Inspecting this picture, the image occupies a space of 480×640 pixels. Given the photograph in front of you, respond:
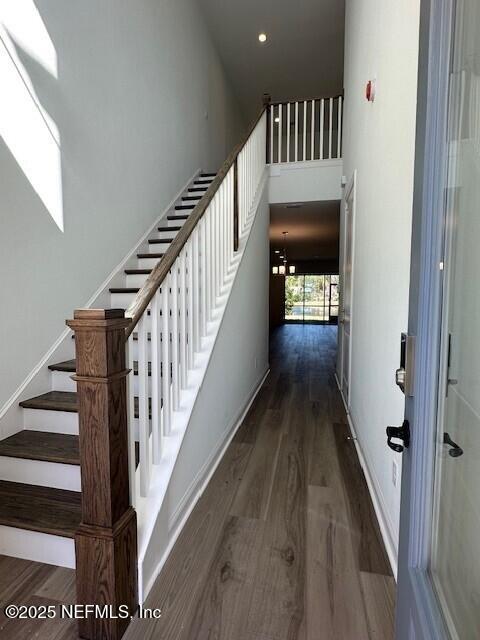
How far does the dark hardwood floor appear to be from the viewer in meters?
1.33

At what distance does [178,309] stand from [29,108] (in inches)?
61.7

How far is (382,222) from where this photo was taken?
210cm

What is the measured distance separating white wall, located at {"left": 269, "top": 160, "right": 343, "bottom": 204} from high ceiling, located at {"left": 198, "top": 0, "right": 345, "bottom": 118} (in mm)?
2422

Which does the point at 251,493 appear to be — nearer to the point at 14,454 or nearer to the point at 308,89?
the point at 14,454

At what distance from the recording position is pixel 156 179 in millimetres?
3928

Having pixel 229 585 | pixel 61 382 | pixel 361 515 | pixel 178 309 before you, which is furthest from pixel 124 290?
pixel 361 515

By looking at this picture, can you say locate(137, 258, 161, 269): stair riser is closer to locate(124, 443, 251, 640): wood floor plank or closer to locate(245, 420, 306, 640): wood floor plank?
locate(124, 443, 251, 640): wood floor plank

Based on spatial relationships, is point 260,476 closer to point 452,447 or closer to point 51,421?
point 51,421

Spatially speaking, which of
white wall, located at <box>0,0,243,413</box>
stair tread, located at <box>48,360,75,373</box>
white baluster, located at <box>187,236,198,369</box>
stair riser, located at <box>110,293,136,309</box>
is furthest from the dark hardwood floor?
stair riser, located at <box>110,293,136,309</box>

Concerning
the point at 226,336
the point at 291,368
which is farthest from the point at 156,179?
the point at 291,368

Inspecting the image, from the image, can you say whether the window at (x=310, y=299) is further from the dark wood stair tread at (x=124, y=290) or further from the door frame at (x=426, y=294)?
the door frame at (x=426, y=294)

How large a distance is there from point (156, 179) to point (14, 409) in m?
2.86

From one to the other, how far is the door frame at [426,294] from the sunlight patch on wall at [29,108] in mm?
2215

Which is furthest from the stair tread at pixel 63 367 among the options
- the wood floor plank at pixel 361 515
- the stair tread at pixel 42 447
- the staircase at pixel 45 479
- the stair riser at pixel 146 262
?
the wood floor plank at pixel 361 515
